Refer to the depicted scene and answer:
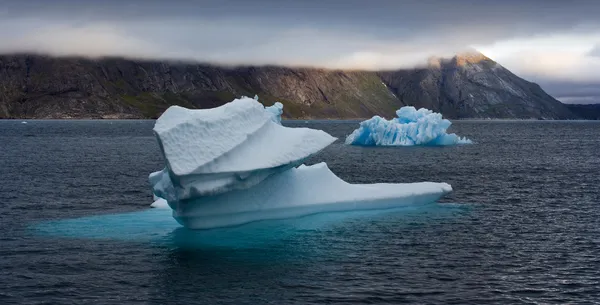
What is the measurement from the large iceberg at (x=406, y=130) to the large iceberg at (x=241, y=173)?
62233 millimetres

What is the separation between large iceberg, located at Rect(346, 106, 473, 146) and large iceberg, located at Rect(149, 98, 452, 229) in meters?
62.2

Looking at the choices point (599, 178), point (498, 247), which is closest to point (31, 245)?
point (498, 247)

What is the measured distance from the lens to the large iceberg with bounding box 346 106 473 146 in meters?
98.1

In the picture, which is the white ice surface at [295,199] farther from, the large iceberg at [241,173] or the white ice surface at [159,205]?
the white ice surface at [159,205]

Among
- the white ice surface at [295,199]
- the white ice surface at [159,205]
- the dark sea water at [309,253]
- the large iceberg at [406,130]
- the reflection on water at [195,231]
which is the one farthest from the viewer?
the large iceberg at [406,130]

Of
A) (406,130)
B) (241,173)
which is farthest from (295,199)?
(406,130)

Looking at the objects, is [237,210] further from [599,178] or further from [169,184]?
[599,178]

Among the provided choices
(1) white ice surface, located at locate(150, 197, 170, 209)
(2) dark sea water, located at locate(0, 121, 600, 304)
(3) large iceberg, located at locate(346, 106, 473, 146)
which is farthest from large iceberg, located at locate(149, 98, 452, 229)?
(3) large iceberg, located at locate(346, 106, 473, 146)

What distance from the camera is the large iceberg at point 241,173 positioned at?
93.1 feet

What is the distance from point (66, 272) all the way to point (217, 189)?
300 inches

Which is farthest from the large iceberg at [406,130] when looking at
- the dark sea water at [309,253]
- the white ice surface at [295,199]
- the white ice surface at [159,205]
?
the white ice surface at [159,205]

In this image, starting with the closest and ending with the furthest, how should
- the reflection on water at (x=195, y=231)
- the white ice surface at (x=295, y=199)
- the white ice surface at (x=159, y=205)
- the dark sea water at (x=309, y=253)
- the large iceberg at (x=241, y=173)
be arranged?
1. the dark sea water at (x=309, y=253)
2. the large iceberg at (x=241, y=173)
3. the reflection on water at (x=195, y=231)
4. the white ice surface at (x=295, y=199)
5. the white ice surface at (x=159, y=205)

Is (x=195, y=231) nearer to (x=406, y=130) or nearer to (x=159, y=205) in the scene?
(x=159, y=205)

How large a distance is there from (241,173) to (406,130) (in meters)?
73.8
